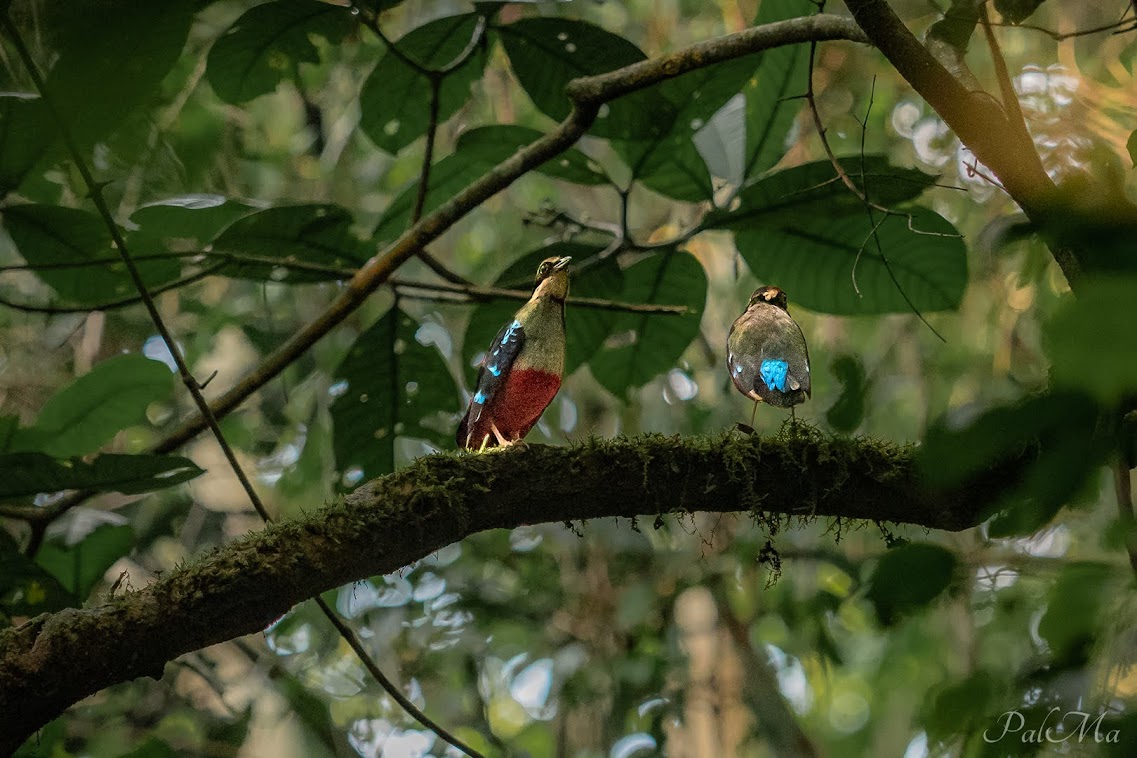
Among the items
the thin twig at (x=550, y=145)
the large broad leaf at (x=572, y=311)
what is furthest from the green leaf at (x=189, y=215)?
the large broad leaf at (x=572, y=311)

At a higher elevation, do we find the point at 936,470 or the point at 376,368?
the point at 936,470

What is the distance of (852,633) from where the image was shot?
8.48 metres

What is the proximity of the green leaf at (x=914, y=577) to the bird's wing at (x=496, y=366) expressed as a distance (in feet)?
7.39

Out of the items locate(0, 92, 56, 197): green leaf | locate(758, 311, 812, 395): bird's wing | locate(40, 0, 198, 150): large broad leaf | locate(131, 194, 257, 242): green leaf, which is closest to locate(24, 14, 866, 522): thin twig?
locate(131, 194, 257, 242): green leaf

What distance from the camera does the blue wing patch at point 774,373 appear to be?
Answer: 2.99 m

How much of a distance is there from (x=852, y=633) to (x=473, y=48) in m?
6.45

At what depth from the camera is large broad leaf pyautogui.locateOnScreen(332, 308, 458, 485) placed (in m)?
3.73

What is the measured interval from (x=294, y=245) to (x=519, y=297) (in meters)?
0.78

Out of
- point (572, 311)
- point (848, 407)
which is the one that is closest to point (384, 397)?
point (572, 311)

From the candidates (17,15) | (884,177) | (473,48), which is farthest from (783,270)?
(17,15)

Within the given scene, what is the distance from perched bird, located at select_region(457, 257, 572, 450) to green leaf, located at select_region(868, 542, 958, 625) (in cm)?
218

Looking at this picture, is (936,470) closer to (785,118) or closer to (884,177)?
(884,177)

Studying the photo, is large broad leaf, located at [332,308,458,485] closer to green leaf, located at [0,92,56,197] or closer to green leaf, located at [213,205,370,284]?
green leaf, located at [213,205,370,284]

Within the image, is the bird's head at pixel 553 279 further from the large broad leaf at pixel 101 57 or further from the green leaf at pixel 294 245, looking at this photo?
the large broad leaf at pixel 101 57
